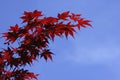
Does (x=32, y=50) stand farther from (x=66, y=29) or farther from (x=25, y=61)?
(x=66, y=29)

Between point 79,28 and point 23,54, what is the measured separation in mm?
1493

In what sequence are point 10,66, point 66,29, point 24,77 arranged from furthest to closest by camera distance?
point 24,77
point 10,66
point 66,29

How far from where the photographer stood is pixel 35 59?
694 centimetres

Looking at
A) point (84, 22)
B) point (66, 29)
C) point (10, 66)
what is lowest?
point (10, 66)

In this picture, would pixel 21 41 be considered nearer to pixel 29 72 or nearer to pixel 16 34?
pixel 16 34

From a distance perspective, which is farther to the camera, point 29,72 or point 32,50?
point 29,72

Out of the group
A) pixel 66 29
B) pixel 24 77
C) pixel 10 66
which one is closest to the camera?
pixel 66 29

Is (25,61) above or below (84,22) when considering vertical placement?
below

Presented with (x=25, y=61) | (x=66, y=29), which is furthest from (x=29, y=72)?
(x=66, y=29)

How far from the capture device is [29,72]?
7.41 meters

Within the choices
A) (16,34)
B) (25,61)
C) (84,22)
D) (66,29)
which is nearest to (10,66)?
(25,61)

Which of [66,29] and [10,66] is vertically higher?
[66,29]

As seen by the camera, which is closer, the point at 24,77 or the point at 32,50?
the point at 32,50

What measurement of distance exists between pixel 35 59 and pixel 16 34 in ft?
2.56
